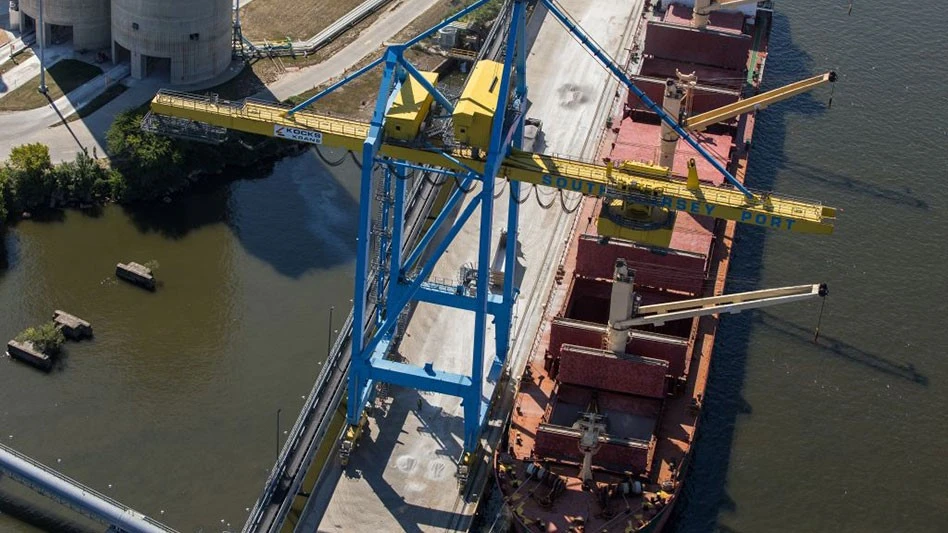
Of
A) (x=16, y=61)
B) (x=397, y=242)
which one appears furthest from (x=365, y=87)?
(x=397, y=242)

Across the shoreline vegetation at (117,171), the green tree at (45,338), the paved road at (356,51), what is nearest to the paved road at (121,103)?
the paved road at (356,51)

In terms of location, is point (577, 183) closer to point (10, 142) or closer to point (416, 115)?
point (416, 115)

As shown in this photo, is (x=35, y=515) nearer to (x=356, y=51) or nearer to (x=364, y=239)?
(x=364, y=239)

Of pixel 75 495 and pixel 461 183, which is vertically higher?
pixel 461 183

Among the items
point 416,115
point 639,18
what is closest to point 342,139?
point 416,115

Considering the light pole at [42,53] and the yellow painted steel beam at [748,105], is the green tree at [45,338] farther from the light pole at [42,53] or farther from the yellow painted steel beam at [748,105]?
the yellow painted steel beam at [748,105]

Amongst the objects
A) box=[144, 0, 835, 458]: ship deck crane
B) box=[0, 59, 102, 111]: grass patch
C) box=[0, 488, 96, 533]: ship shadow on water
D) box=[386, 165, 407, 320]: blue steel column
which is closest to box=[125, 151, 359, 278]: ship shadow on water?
box=[0, 59, 102, 111]: grass patch
